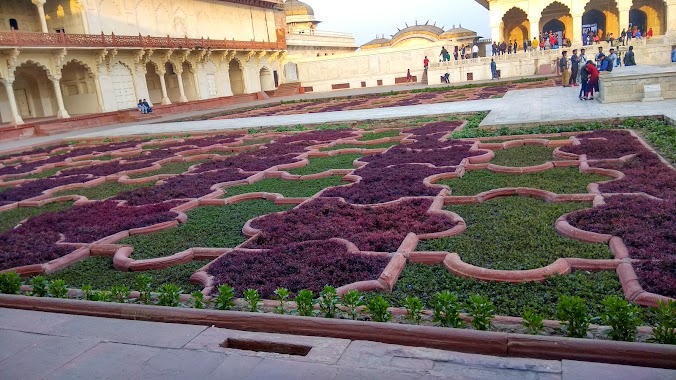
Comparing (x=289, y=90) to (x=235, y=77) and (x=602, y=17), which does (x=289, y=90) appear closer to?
(x=235, y=77)

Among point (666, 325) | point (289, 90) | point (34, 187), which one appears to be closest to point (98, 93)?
point (289, 90)

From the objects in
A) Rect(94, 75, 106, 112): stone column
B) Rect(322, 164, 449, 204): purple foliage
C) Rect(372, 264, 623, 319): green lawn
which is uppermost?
Rect(94, 75, 106, 112): stone column

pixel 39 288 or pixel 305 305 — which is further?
pixel 39 288

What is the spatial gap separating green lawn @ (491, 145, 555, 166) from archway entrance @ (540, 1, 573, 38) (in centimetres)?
3352

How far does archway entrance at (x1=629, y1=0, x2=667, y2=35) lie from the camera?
3434 cm

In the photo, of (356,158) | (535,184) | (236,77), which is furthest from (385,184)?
(236,77)

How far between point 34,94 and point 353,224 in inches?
1086

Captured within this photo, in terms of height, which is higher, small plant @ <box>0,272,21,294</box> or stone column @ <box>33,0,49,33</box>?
stone column @ <box>33,0,49,33</box>

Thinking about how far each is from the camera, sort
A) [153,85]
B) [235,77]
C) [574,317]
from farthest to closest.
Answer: [235,77] < [153,85] < [574,317]

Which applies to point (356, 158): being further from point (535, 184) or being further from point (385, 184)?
point (535, 184)

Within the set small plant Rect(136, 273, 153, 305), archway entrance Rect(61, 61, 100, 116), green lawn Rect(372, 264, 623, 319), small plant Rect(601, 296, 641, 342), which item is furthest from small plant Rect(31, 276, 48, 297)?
archway entrance Rect(61, 61, 100, 116)

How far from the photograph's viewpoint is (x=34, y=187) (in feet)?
28.2

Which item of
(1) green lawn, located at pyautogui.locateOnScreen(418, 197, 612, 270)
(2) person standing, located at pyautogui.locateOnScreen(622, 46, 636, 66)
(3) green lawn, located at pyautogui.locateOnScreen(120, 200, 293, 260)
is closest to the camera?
(1) green lawn, located at pyautogui.locateOnScreen(418, 197, 612, 270)

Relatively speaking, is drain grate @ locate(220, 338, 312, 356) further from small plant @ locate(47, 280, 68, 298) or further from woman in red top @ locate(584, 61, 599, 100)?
woman in red top @ locate(584, 61, 599, 100)
